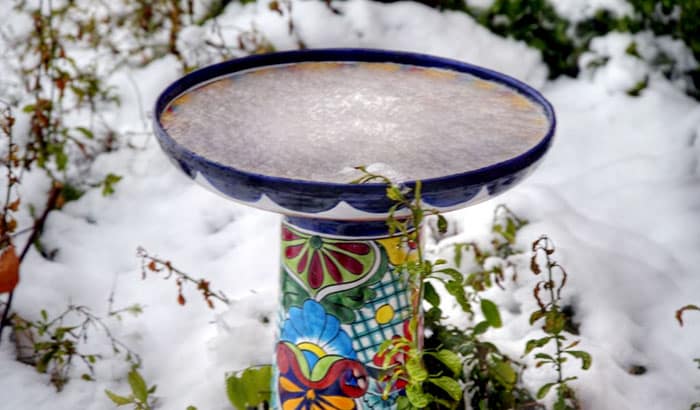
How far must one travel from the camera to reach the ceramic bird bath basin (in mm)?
1303

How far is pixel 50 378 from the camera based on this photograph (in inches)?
76.8

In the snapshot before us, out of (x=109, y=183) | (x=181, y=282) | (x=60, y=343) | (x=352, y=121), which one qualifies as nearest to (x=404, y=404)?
(x=352, y=121)

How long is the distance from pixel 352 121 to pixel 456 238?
0.89 meters

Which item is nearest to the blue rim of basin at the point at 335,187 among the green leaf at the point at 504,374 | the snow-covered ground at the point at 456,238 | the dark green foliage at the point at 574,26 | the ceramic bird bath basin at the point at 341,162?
the ceramic bird bath basin at the point at 341,162

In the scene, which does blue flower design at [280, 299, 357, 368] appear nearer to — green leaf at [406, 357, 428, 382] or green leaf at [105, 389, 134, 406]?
green leaf at [406, 357, 428, 382]

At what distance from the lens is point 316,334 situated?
1.59 m

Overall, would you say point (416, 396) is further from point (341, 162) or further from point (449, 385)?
point (341, 162)

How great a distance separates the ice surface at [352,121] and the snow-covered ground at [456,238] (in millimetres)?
615

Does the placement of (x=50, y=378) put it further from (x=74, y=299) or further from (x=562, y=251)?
(x=562, y=251)

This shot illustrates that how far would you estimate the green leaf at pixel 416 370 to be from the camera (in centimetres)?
131

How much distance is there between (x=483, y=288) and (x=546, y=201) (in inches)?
19.9

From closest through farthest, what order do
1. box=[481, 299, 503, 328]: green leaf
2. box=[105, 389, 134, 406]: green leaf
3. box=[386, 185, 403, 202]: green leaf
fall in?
box=[386, 185, 403, 202]: green leaf < box=[105, 389, 134, 406]: green leaf < box=[481, 299, 503, 328]: green leaf

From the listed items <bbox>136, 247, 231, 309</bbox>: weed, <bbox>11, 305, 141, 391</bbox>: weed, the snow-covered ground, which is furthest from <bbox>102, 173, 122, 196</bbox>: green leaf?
<bbox>11, 305, 141, 391</bbox>: weed

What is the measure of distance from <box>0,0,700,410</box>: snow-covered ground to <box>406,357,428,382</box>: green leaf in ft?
1.94
